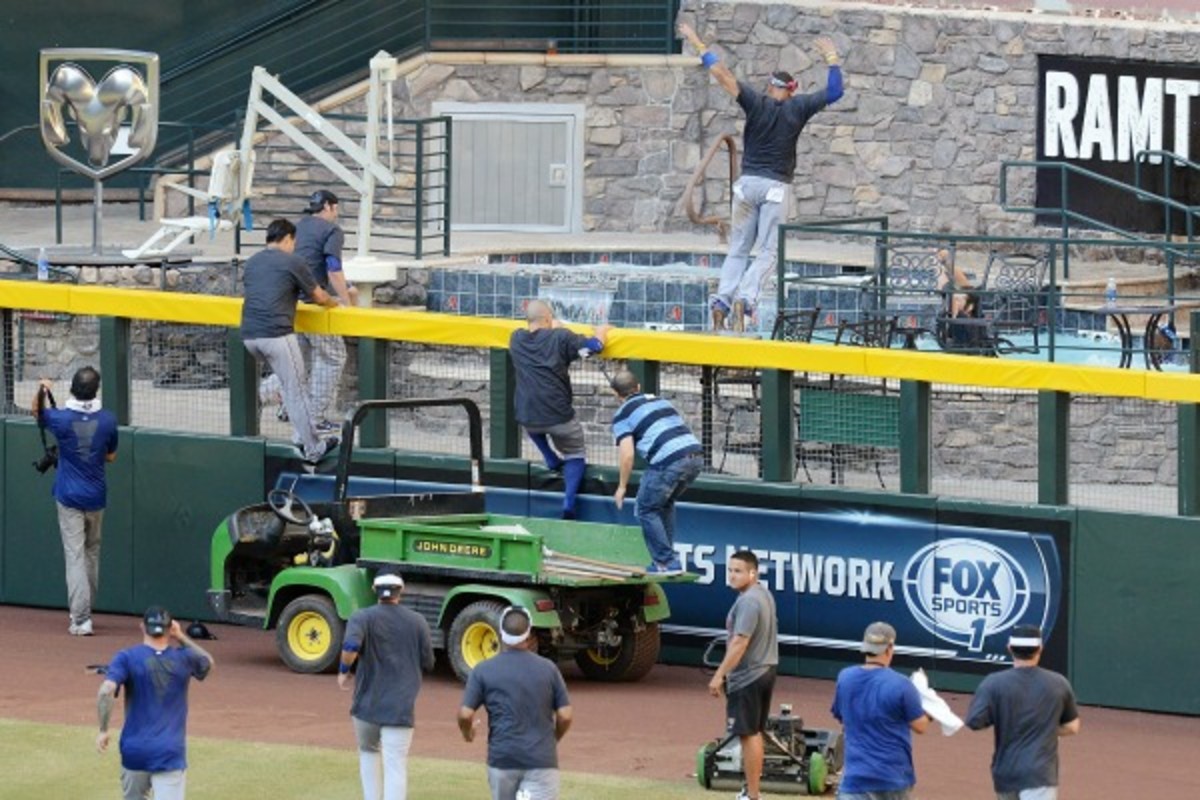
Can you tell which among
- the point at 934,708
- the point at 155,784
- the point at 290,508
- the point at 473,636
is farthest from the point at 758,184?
the point at 155,784

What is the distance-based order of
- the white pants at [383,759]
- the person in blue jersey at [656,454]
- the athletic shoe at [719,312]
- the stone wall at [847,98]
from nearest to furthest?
the white pants at [383,759] < the person in blue jersey at [656,454] < the athletic shoe at [719,312] < the stone wall at [847,98]

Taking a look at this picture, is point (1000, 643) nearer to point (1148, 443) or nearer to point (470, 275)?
point (1148, 443)

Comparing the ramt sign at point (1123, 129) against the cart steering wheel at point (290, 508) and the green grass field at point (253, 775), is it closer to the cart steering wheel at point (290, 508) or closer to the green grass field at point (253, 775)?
the cart steering wheel at point (290, 508)

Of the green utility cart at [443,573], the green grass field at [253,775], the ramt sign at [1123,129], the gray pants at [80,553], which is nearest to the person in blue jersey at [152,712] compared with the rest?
the green grass field at [253,775]

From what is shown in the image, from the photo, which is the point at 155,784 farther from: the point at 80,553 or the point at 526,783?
the point at 80,553

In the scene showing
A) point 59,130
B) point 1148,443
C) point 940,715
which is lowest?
point 940,715

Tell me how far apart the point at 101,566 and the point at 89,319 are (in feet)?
5.83

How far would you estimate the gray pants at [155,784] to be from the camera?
50.7 ft

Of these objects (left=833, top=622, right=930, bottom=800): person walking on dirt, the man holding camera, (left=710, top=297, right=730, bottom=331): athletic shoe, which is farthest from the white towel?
(left=710, top=297, right=730, bottom=331): athletic shoe

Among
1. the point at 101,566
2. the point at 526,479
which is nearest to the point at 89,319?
the point at 101,566

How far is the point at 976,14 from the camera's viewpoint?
28656 millimetres

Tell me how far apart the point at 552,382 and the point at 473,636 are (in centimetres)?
196

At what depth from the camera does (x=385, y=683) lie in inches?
634

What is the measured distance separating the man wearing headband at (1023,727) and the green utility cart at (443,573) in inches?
174
